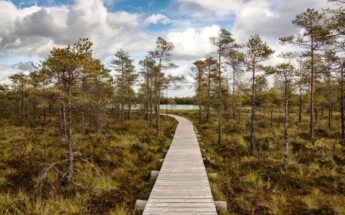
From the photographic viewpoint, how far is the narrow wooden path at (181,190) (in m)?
7.83

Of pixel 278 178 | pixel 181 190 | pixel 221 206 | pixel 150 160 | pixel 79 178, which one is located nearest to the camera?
pixel 221 206

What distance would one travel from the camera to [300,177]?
42.4 ft

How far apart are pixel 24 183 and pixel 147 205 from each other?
5854 mm

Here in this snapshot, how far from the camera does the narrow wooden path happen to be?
7828 millimetres

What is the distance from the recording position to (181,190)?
→ 30.9 ft

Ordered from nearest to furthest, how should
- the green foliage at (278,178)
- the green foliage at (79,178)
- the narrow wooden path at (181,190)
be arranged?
1. the narrow wooden path at (181,190)
2. the green foliage at (79,178)
3. the green foliage at (278,178)

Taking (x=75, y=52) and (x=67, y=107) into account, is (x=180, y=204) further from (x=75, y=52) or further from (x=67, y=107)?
(x=75, y=52)

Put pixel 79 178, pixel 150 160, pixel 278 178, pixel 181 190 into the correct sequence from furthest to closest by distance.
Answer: pixel 150 160, pixel 278 178, pixel 79 178, pixel 181 190

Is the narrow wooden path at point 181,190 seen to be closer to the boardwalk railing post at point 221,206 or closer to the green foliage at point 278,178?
the boardwalk railing post at point 221,206

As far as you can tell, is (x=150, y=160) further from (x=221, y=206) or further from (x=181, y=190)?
(x=221, y=206)

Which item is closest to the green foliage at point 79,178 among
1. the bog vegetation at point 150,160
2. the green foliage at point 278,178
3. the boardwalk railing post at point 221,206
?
the bog vegetation at point 150,160

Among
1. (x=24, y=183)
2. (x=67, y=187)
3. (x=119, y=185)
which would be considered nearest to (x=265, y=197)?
(x=119, y=185)

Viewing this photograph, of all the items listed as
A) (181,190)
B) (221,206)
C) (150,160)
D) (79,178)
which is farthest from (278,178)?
(79,178)

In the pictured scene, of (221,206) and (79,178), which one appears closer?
(221,206)
